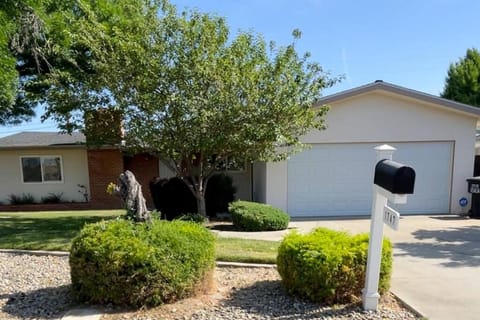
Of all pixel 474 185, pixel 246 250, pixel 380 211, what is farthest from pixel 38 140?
pixel 474 185

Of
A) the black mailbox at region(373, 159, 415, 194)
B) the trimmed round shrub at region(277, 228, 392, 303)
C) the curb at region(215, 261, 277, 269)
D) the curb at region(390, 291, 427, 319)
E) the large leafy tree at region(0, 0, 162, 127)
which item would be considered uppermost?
the large leafy tree at region(0, 0, 162, 127)

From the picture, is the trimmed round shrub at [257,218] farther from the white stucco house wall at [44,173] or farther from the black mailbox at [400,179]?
the white stucco house wall at [44,173]

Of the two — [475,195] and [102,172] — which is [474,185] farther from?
[102,172]

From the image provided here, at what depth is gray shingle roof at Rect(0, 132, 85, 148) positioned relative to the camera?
1555 centimetres

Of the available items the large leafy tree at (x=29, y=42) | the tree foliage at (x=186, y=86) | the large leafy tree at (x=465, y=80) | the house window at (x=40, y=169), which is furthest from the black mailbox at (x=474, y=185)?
the large leafy tree at (x=465, y=80)

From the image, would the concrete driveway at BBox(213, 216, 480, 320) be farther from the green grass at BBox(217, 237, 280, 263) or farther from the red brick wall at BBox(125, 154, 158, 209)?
the red brick wall at BBox(125, 154, 158, 209)

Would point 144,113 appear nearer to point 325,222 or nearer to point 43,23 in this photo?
point 43,23

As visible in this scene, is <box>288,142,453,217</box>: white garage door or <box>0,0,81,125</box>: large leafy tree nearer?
<box>0,0,81,125</box>: large leafy tree

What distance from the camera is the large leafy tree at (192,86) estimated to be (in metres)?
8.76

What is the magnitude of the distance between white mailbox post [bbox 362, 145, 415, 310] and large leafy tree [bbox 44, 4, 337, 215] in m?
5.28

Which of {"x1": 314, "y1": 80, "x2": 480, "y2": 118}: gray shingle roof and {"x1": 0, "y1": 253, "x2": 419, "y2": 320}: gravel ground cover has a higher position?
{"x1": 314, "y1": 80, "x2": 480, "y2": 118}: gray shingle roof

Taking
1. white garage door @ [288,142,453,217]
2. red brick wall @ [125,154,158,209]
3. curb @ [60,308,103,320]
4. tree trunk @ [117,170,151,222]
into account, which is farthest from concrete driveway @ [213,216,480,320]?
red brick wall @ [125,154,158,209]

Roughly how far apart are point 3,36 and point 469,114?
13005mm

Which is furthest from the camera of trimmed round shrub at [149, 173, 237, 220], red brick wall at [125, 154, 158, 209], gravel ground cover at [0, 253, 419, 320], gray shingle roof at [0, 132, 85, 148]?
red brick wall at [125, 154, 158, 209]
